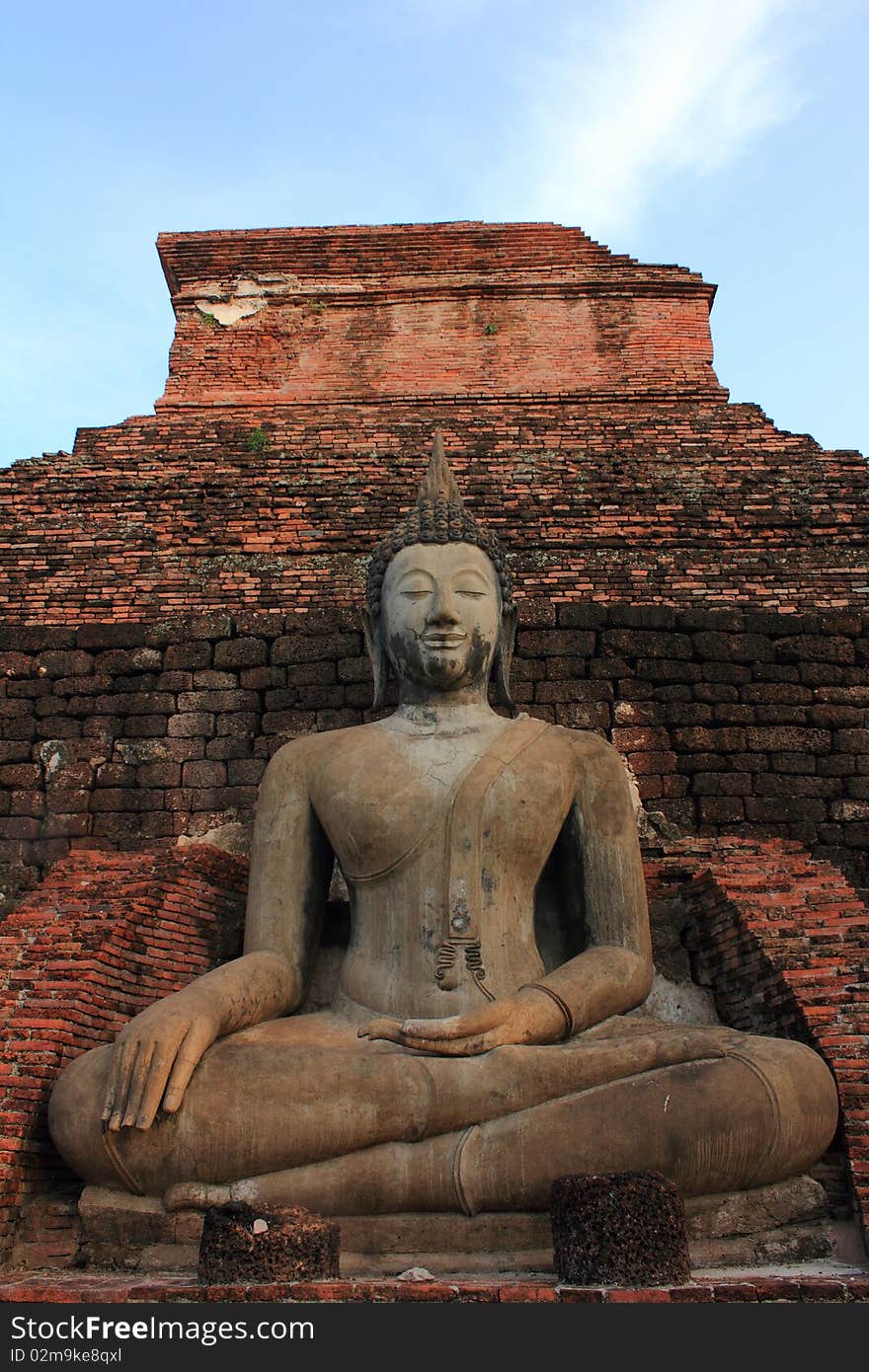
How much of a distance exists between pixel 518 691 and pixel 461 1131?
355cm

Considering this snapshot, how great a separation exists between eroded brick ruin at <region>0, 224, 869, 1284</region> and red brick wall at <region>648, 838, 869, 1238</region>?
0.05ft

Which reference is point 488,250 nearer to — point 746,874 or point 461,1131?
point 746,874

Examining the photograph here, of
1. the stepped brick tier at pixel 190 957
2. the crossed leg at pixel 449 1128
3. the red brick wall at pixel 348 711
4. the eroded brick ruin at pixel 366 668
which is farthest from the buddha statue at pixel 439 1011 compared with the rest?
the red brick wall at pixel 348 711

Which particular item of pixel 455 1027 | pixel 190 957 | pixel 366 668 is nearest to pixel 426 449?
pixel 366 668

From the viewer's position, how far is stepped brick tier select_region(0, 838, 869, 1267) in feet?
17.3

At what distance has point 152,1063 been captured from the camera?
15.8 feet

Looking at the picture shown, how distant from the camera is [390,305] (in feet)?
44.3

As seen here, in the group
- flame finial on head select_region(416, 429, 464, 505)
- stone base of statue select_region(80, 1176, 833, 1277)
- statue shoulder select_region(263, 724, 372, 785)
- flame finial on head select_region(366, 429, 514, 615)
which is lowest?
stone base of statue select_region(80, 1176, 833, 1277)

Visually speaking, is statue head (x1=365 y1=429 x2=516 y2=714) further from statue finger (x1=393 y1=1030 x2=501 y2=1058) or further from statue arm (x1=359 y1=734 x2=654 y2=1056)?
statue finger (x1=393 y1=1030 x2=501 y2=1058)

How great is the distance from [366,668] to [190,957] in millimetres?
2192

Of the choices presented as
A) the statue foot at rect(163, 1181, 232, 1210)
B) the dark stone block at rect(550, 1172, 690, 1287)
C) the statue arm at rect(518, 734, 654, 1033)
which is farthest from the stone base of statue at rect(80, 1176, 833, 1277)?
the statue arm at rect(518, 734, 654, 1033)

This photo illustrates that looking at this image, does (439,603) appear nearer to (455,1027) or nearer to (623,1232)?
(455,1027)

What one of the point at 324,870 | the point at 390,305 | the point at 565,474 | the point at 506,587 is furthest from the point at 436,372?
the point at 324,870

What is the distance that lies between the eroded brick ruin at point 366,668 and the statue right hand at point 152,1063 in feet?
2.59
